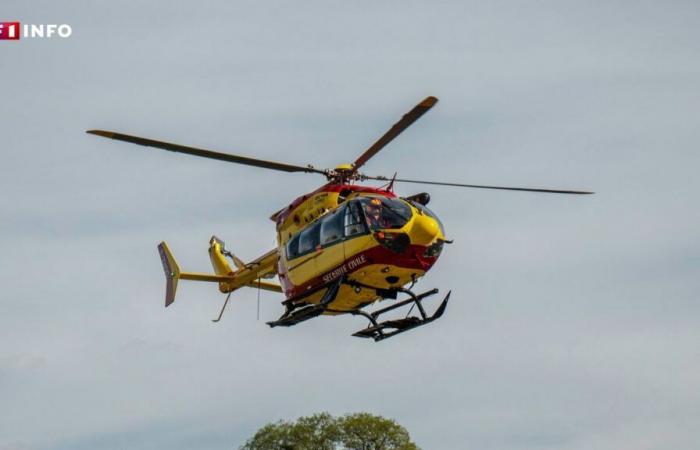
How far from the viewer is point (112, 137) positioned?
158ft

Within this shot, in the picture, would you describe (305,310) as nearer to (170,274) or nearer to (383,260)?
(383,260)

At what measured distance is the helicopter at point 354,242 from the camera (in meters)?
47.7

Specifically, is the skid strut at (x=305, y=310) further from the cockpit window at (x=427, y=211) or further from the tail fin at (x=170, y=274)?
the tail fin at (x=170, y=274)

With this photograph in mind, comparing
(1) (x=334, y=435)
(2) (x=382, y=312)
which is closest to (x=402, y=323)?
(2) (x=382, y=312)

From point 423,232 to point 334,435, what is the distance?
168ft

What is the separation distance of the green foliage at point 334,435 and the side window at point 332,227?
157 feet

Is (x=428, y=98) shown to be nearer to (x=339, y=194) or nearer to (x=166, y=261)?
(x=339, y=194)

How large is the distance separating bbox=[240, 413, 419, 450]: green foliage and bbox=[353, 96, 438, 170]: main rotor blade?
153ft

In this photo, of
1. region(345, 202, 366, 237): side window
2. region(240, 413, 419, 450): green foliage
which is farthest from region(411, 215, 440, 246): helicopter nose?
A: region(240, 413, 419, 450): green foliage

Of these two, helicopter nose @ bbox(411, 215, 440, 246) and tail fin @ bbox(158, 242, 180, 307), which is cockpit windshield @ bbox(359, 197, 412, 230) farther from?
tail fin @ bbox(158, 242, 180, 307)

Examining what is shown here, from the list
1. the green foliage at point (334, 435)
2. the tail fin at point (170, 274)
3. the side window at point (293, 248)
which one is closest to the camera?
the side window at point (293, 248)

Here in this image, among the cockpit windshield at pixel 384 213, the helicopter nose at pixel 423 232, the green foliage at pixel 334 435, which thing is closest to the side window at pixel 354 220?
the cockpit windshield at pixel 384 213

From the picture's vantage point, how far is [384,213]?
4781cm

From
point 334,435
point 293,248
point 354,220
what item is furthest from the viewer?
point 334,435
